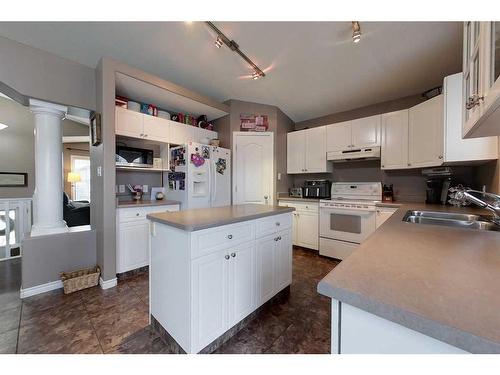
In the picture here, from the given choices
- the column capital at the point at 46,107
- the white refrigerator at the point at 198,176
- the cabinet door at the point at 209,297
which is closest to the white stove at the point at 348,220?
the white refrigerator at the point at 198,176

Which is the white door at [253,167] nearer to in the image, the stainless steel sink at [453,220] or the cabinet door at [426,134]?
the cabinet door at [426,134]

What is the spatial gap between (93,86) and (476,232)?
138 inches

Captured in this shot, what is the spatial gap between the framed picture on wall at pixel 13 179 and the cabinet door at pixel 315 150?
19.0 feet

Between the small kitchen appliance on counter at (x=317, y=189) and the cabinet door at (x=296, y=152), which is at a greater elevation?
the cabinet door at (x=296, y=152)

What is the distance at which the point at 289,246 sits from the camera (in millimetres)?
2057

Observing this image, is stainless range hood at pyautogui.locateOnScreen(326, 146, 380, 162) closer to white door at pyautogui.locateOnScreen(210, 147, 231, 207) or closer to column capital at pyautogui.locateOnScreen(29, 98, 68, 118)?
white door at pyautogui.locateOnScreen(210, 147, 231, 207)

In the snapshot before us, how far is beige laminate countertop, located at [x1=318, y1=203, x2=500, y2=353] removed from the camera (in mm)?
376

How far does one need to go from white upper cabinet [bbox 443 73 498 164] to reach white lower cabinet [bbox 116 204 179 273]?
3.34m

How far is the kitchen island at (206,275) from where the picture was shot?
1.24 metres

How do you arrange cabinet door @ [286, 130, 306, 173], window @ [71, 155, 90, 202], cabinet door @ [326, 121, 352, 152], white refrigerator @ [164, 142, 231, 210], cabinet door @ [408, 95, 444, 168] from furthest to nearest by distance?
window @ [71, 155, 90, 202] < cabinet door @ [286, 130, 306, 173] < cabinet door @ [326, 121, 352, 152] < white refrigerator @ [164, 142, 231, 210] < cabinet door @ [408, 95, 444, 168]

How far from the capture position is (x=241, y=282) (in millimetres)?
1521

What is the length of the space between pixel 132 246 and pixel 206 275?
5.50ft

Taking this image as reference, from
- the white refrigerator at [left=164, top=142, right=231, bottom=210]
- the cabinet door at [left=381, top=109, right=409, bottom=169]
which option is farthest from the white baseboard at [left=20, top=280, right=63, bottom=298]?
the cabinet door at [left=381, top=109, right=409, bottom=169]

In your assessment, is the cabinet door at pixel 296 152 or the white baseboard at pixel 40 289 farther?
the cabinet door at pixel 296 152
